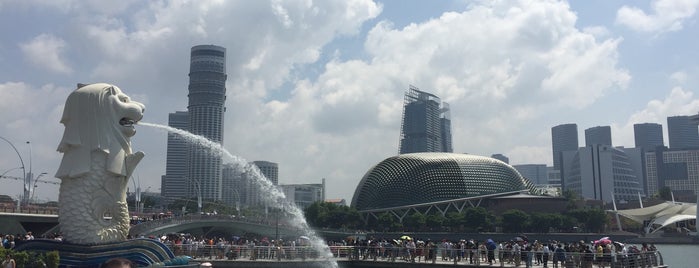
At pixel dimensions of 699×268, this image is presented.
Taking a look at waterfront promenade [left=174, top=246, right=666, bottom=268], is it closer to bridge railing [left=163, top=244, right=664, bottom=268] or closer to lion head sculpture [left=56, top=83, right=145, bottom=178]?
bridge railing [left=163, top=244, right=664, bottom=268]

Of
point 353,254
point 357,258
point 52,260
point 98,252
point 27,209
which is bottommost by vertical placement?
point 357,258

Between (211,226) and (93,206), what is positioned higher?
(93,206)

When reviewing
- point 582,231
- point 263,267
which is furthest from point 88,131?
point 582,231

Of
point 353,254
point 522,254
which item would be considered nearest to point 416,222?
point 353,254

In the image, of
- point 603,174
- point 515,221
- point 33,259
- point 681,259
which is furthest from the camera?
point 603,174

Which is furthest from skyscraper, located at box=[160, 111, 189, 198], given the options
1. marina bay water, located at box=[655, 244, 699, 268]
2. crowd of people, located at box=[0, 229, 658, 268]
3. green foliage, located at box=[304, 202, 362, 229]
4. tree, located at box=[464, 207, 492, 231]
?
crowd of people, located at box=[0, 229, 658, 268]

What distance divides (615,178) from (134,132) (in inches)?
6921

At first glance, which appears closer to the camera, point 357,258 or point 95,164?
point 95,164

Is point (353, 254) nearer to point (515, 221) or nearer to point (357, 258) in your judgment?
point (357, 258)

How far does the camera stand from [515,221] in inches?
3440

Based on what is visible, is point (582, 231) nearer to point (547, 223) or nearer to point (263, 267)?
point (547, 223)

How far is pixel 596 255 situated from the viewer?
82.8ft

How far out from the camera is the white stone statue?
806 inches

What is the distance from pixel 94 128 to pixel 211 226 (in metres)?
43.5
